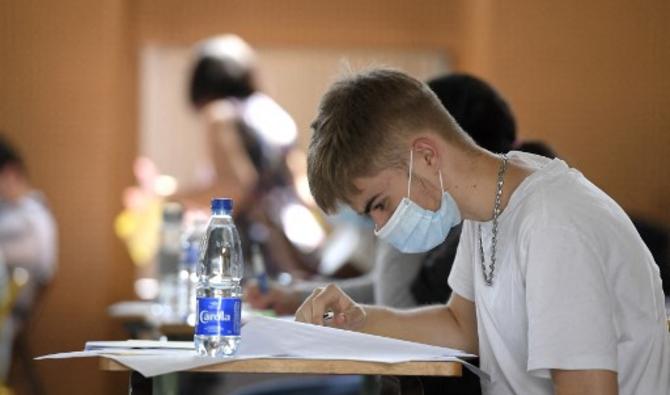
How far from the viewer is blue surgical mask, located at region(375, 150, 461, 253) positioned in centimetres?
212

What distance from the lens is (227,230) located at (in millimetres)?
2428

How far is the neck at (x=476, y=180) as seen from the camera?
2113mm

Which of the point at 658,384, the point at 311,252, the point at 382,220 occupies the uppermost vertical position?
the point at 311,252

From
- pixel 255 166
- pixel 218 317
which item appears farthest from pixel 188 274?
pixel 218 317

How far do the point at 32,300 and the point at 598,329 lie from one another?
4.99 metres

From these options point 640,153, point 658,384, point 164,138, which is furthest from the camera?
point 164,138

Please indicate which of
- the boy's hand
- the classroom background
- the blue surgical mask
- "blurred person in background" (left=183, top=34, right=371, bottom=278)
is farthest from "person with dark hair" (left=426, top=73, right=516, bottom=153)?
"blurred person in background" (left=183, top=34, right=371, bottom=278)

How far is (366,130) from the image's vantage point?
81.7 inches

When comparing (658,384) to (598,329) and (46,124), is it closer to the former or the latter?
(598,329)

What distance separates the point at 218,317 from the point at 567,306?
55 centimetres

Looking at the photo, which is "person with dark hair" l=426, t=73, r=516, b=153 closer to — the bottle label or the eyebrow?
the eyebrow

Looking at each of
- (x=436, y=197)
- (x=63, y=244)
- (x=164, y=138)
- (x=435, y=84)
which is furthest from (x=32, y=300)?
(x=436, y=197)

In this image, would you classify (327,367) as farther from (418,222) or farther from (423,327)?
(423,327)

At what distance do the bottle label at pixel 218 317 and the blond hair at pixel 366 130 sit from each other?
0.25m
